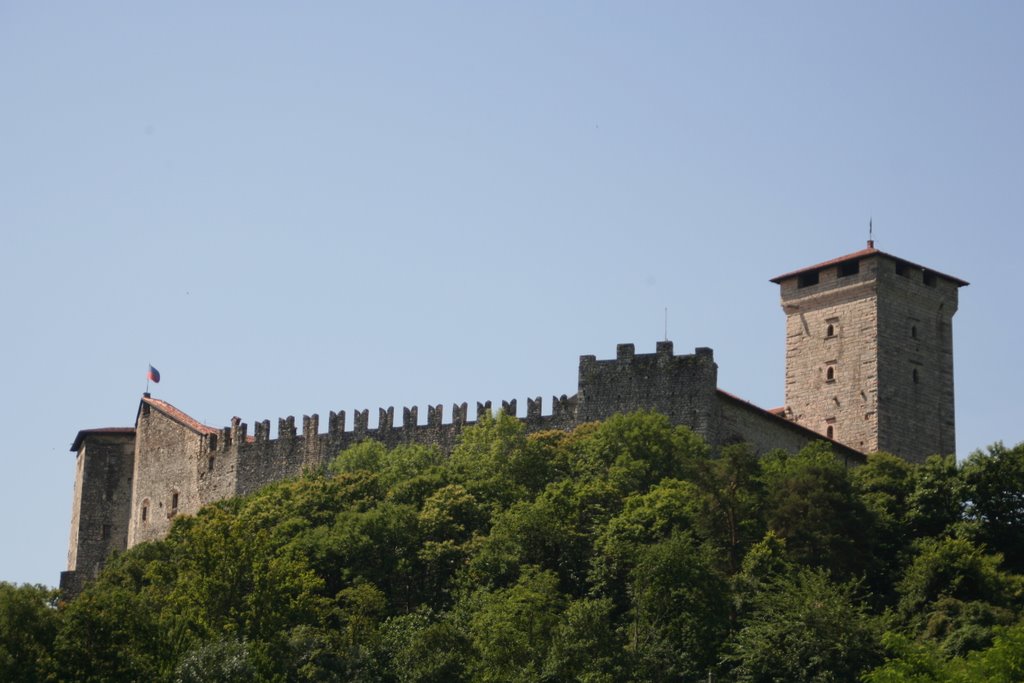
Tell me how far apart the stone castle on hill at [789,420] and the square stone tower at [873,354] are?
33 millimetres

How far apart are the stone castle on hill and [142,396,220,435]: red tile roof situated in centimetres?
7

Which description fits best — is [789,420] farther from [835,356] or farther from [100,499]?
[100,499]

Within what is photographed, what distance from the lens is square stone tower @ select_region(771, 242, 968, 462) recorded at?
74.1 metres

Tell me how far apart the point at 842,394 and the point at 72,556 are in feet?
87.1

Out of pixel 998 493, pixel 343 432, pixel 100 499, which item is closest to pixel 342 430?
pixel 343 432

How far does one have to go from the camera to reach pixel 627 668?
178ft

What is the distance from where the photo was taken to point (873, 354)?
244 ft

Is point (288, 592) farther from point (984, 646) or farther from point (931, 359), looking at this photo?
point (931, 359)

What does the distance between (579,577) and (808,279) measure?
66.2 feet

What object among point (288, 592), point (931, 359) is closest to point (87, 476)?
point (288, 592)

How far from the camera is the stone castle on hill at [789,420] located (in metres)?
71.5

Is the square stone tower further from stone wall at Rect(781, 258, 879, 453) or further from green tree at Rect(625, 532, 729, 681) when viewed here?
green tree at Rect(625, 532, 729, 681)

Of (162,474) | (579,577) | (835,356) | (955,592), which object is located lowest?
(955,592)

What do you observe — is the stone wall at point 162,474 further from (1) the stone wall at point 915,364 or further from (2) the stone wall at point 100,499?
(1) the stone wall at point 915,364
